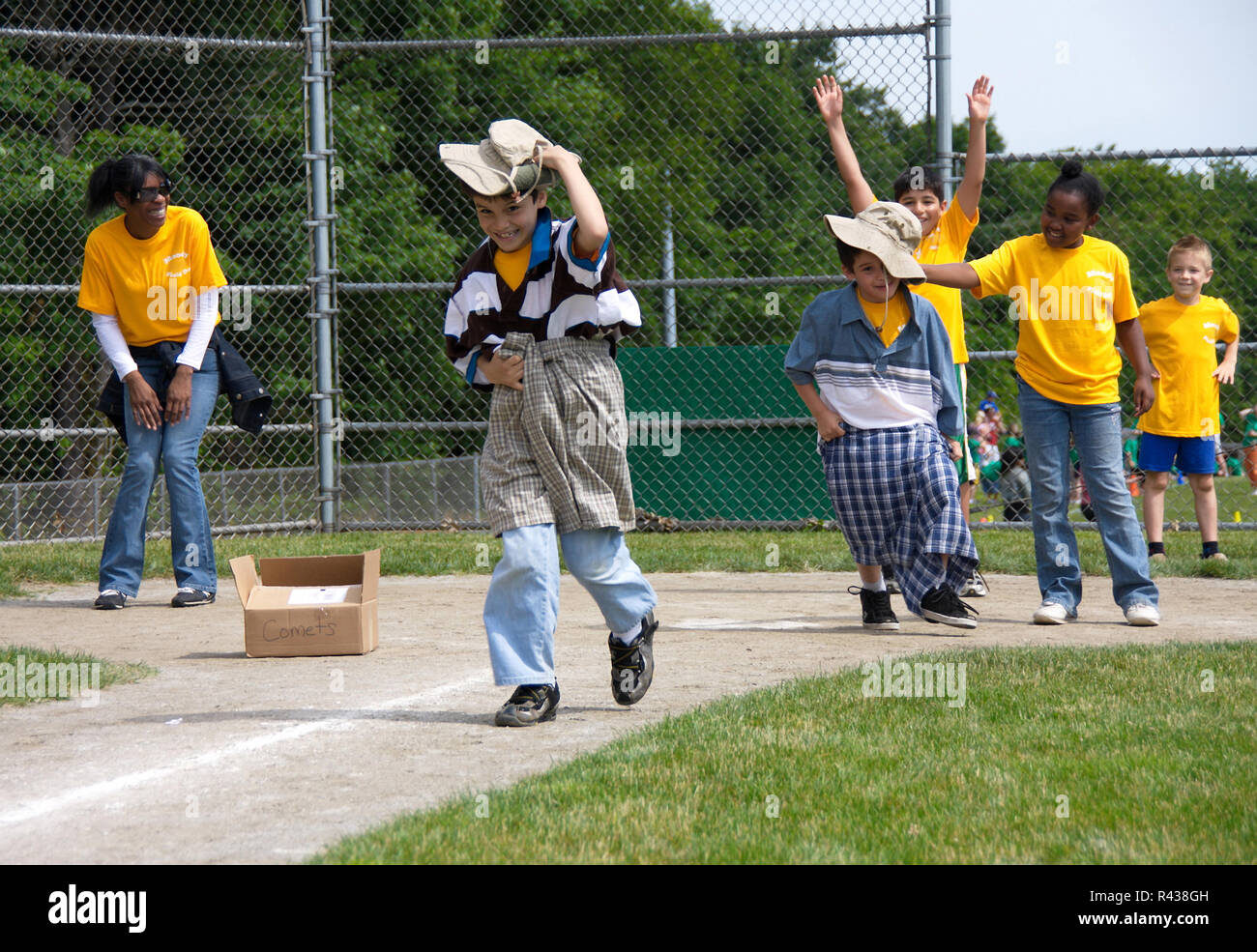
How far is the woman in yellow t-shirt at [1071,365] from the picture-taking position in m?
6.27

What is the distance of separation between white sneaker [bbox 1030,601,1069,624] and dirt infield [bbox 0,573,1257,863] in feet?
0.19

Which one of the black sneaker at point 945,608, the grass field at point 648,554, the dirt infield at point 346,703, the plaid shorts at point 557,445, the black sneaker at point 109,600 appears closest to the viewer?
the dirt infield at point 346,703

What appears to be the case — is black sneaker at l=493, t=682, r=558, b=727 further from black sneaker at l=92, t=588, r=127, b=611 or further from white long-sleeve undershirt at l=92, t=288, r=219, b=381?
white long-sleeve undershirt at l=92, t=288, r=219, b=381

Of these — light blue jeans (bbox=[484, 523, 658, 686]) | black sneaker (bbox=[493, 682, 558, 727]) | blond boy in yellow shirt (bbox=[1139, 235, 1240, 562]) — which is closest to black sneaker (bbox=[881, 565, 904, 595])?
blond boy in yellow shirt (bbox=[1139, 235, 1240, 562])

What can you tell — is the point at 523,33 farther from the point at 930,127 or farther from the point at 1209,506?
the point at 1209,506

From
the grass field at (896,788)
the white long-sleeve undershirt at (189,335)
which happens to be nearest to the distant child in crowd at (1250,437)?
the white long-sleeve undershirt at (189,335)

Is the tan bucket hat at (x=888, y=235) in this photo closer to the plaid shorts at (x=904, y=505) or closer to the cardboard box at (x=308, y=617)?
the plaid shorts at (x=904, y=505)

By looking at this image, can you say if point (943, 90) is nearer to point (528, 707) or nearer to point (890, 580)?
point (890, 580)

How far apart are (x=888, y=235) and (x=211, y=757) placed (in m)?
3.48

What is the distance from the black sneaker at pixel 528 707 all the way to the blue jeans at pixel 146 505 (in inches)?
133

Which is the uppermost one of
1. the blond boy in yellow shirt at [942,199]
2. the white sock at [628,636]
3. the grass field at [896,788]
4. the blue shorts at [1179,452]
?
the blond boy in yellow shirt at [942,199]

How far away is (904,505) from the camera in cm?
593

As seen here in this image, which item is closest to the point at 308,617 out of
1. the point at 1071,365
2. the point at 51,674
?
the point at 51,674

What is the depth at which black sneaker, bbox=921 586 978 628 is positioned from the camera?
5.73m
